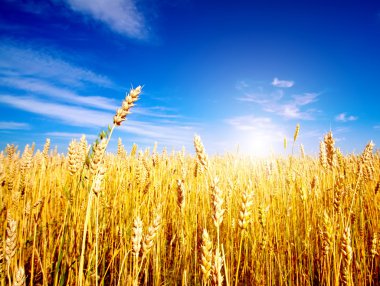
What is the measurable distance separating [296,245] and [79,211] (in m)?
2.31

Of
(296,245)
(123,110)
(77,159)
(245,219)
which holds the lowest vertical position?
(296,245)

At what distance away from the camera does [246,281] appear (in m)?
2.27

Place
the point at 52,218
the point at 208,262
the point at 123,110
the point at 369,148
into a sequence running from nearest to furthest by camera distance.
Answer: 1. the point at 208,262
2. the point at 123,110
3. the point at 369,148
4. the point at 52,218

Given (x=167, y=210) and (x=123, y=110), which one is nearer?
(x=123, y=110)

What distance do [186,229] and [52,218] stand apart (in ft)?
5.31

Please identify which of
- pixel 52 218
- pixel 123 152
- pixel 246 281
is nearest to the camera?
pixel 246 281

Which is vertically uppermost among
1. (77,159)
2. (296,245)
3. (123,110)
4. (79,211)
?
(123,110)

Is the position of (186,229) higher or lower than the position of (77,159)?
lower

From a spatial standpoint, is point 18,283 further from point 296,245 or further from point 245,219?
point 296,245

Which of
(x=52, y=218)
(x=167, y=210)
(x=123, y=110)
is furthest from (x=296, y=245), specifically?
(x=52, y=218)

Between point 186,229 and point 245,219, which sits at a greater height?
point 245,219

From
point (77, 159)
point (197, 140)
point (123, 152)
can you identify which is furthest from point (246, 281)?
point (123, 152)

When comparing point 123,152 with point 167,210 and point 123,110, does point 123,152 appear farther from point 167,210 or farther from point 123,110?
point 123,110

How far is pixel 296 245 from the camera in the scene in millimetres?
2699
